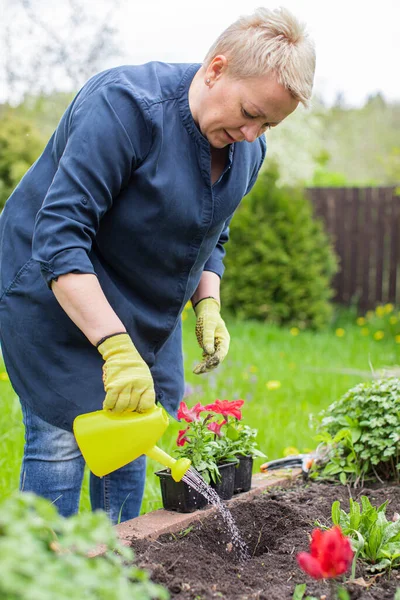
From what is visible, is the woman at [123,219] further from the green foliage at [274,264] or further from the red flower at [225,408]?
the green foliage at [274,264]

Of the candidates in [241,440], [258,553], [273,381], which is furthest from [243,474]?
[273,381]

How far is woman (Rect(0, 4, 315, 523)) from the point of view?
151 centimetres

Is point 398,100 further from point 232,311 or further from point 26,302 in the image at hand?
point 26,302

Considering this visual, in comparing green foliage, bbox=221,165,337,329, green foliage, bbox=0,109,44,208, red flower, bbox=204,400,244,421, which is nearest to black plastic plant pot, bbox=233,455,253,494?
red flower, bbox=204,400,244,421

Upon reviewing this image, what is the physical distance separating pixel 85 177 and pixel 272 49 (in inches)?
20.1

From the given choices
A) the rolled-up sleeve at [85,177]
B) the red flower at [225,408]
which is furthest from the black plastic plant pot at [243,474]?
the rolled-up sleeve at [85,177]

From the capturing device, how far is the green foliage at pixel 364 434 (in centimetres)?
222

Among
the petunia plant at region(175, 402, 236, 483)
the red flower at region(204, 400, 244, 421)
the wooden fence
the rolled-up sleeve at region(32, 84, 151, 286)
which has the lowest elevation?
the wooden fence

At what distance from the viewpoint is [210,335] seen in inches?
83.4

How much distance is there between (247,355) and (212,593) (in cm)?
374

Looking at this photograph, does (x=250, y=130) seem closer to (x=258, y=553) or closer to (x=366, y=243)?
(x=258, y=553)

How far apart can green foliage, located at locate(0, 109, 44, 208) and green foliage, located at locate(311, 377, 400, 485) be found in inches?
256

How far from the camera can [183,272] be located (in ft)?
6.01

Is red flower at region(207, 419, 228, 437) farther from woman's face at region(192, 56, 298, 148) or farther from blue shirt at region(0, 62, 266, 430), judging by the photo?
woman's face at region(192, 56, 298, 148)
